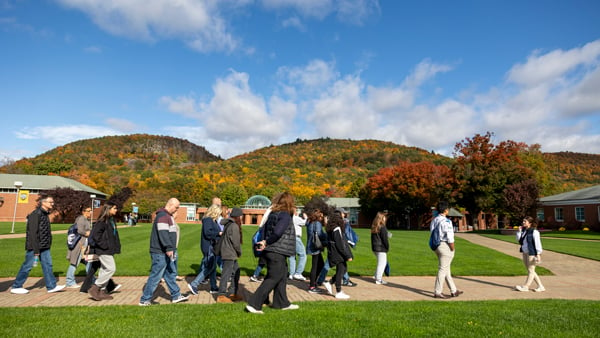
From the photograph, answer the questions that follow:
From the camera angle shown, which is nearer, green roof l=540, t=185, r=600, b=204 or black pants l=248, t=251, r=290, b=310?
black pants l=248, t=251, r=290, b=310

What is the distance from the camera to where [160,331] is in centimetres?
465

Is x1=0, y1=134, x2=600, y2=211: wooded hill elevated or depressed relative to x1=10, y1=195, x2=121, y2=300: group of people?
elevated

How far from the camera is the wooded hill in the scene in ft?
259

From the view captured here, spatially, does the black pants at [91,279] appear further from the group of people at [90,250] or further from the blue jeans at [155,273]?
the blue jeans at [155,273]

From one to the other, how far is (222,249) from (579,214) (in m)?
43.0

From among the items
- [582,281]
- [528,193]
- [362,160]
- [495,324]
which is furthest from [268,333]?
[362,160]

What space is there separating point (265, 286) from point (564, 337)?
404cm

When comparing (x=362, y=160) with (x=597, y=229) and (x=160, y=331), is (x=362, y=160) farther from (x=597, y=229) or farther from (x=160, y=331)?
(x=160, y=331)

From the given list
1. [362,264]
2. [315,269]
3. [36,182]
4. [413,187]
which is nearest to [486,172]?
[413,187]

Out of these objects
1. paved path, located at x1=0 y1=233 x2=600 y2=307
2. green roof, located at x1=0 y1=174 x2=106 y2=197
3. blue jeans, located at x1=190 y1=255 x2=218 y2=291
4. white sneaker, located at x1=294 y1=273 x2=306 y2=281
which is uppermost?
green roof, located at x1=0 y1=174 x2=106 y2=197

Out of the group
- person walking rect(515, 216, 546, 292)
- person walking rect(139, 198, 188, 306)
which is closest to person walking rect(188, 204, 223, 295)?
person walking rect(139, 198, 188, 306)

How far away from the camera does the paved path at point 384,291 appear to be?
6883mm

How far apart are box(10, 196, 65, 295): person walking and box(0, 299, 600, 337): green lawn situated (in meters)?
1.66

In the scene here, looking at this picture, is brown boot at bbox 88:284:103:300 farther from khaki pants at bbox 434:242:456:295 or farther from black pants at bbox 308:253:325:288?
khaki pants at bbox 434:242:456:295
